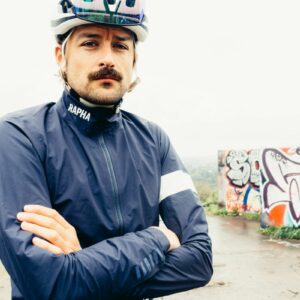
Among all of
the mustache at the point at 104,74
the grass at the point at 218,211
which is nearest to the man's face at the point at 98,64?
the mustache at the point at 104,74

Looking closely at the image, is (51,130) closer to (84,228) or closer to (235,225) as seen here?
(84,228)

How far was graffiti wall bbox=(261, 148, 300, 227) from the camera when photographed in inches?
412

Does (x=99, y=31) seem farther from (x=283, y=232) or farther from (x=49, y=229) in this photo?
(x=283, y=232)

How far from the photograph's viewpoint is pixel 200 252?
6.53 ft

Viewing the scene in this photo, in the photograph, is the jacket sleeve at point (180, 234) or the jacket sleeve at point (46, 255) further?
the jacket sleeve at point (180, 234)

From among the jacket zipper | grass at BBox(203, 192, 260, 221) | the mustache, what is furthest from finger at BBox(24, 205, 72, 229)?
grass at BBox(203, 192, 260, 221)

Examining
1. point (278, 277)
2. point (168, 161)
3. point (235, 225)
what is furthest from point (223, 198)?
point (168, 161)

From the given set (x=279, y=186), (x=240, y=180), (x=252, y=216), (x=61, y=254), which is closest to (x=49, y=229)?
(x=61, y=254)

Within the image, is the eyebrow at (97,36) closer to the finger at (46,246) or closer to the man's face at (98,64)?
the man's face at (98,64)

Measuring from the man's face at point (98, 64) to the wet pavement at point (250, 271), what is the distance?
4.08 m

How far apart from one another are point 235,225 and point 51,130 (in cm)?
1070

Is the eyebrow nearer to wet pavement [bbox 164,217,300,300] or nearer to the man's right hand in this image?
the man's right hand

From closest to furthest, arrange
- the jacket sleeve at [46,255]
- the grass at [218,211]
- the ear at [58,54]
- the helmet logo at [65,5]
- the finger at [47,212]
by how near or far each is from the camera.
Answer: the jacket sleeve at [46,255], the finger at [47,212], the helmet logo at [65,5], the ear at [58,54], the grass at [218,211]

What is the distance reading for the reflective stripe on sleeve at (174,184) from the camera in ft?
6.84
